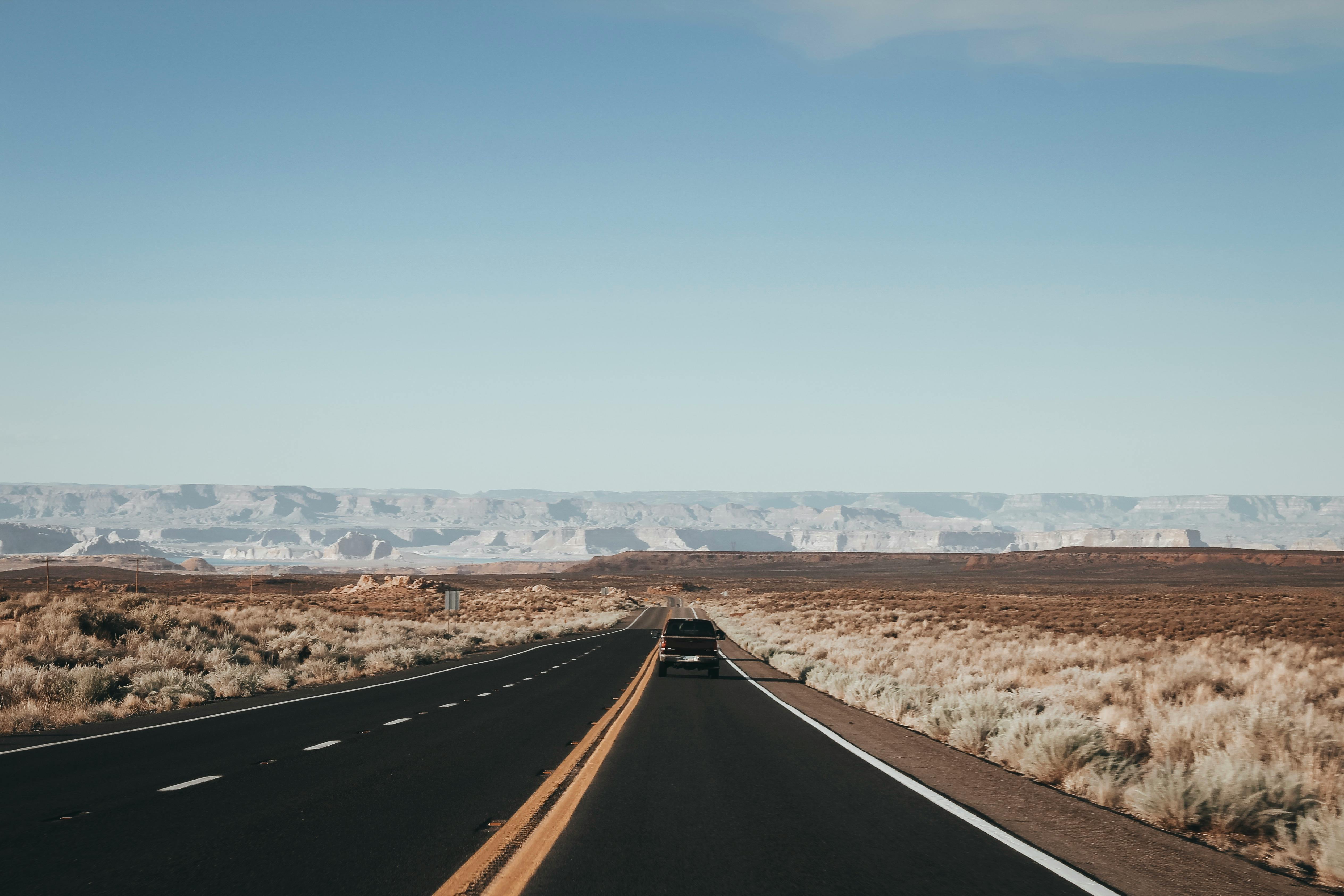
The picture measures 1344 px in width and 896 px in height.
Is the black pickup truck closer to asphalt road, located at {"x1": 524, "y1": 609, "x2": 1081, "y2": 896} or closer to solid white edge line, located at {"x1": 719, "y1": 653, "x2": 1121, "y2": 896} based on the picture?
solid white edge line, located at {"x1": 719, "y1": 653, "x2": 1121, "y2": 896}

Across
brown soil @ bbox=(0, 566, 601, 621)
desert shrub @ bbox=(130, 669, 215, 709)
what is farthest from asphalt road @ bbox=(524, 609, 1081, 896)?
brown soil @ bbox=(0, 566, 601, 621)

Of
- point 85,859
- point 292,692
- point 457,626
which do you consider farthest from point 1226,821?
point 457,626

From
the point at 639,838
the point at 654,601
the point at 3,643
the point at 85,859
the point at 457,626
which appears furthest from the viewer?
the point at 654,601

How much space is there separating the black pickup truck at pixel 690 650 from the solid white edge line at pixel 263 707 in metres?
5.69

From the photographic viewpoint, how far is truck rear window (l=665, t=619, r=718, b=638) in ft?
89.0

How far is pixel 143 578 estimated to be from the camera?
16050cm

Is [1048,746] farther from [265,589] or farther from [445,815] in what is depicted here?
[265,589]

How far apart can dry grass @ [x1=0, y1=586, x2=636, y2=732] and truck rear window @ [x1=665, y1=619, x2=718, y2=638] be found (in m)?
7.85

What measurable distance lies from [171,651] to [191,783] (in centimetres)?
1644

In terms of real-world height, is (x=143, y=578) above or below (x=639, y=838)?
below

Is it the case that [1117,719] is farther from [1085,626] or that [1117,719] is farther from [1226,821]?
[1085,626]

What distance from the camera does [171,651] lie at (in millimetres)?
24406

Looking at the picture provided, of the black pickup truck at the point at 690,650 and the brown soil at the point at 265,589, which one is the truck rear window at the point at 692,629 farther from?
the brown soil at the point at 265,589

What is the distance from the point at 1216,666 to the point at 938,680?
7.46 metres
